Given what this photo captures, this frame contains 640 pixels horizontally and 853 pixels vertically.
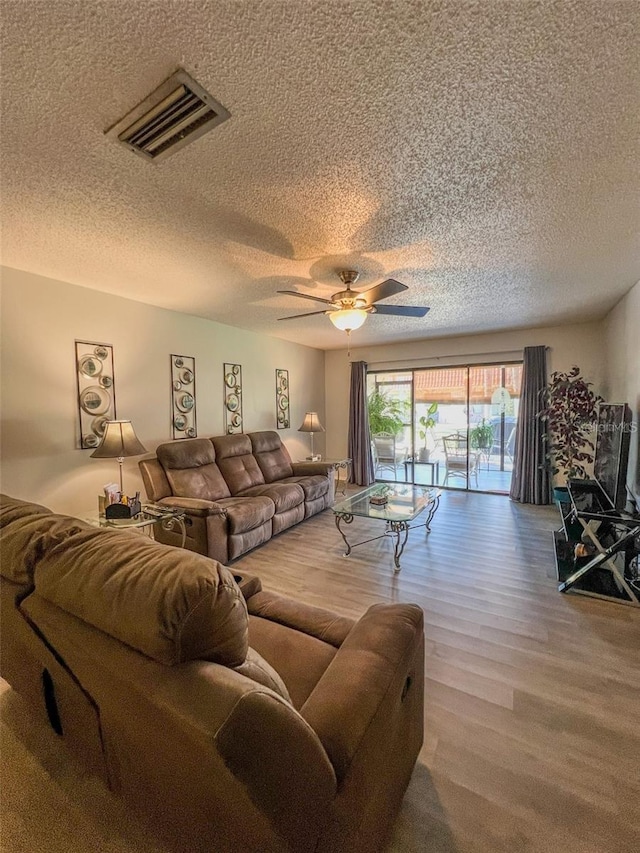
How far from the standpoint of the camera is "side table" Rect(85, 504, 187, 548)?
2.64 meters

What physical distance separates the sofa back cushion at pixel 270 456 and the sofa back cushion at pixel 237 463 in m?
0.10

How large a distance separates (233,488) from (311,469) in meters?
1.17

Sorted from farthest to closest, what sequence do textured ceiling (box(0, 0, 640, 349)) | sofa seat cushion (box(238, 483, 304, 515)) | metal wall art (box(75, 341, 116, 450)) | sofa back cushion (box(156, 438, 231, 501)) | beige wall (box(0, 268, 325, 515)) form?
sofa seat cushion (box(238, 483, 304, 515)) < sofa back cushion (box(156, 438, 231, 501)) < metal wall art (box(75, 341, 116, 450)) < beige wall (box(0, 268, 325, 515)) < textured ceiling (box(0, 0, 640, 349))

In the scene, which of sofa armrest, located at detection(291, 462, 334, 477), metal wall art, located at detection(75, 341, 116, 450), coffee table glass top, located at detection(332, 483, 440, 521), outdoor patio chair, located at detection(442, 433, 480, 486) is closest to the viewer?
metal wall art, located at detection(75, 341, 116, 450)

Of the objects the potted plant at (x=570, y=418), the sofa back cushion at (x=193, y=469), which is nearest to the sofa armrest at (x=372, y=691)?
the sofa back cushion at (x=193, y=469)

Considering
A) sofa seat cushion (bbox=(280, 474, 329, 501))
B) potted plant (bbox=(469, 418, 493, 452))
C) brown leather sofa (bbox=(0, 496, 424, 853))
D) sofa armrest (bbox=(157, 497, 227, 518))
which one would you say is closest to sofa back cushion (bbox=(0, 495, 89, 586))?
brown leather sofa (bbox=(0, 496, 424, 853))

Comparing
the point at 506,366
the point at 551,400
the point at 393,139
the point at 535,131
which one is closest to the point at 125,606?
the point at 393,139

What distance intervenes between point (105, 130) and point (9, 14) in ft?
1.32

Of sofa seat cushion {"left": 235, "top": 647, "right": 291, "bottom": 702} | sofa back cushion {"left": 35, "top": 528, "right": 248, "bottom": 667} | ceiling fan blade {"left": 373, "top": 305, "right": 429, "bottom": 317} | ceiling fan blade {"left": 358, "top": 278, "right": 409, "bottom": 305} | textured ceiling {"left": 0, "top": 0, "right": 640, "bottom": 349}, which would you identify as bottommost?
sofa seat cushion {"left": 235, "top": 647, "right": 291, "bottom": 702}

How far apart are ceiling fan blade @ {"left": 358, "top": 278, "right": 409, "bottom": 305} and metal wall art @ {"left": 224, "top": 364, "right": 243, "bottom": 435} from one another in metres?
2.62

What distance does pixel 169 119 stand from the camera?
131 cm

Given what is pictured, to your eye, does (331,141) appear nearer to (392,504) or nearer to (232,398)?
(392,504)

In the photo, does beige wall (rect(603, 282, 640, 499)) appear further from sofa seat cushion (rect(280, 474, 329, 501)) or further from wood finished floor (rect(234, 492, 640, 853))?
sofa seat cushion (rect(280, 474, 329, 501))

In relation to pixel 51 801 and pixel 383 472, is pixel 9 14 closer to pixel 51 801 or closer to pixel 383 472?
pixel 51 801
